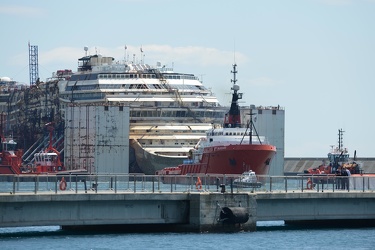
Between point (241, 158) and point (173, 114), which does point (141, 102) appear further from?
point (241, 158)

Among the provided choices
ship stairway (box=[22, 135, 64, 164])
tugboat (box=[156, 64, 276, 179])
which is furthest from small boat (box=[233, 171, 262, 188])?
ship stairway (box=[22, 135, 64, 164])

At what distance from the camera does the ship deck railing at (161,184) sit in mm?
71312

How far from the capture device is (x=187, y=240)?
6950 cm

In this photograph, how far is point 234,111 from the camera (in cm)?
13900

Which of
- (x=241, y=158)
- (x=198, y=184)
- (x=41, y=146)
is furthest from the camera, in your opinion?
(x=41, y=146)

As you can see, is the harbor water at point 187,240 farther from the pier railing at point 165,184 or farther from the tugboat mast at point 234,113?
the tugboat mast at point 234,113

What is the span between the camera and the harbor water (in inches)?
2645

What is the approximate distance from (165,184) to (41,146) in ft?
366

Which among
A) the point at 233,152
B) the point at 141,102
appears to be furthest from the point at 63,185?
the point at 141,102

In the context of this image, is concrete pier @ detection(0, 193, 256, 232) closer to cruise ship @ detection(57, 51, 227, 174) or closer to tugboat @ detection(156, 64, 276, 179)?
tugboat @ detection(156, 64, 276, 179)

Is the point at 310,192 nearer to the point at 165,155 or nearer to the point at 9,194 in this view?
the point at 9,194

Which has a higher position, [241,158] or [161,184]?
[241,158]

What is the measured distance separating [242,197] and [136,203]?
5.85m

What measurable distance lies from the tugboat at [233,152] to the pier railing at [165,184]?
41.0 metres
